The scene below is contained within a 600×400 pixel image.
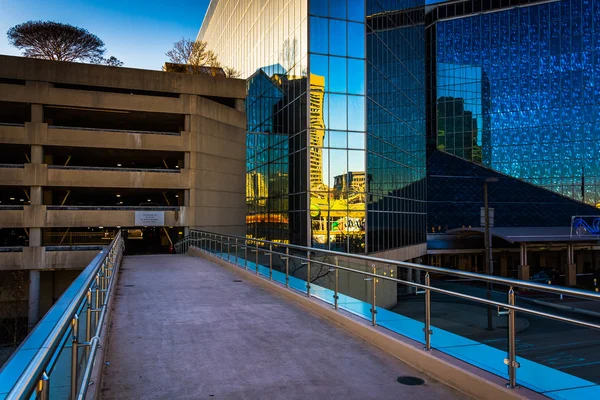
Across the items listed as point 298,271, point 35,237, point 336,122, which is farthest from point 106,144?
point 298,271

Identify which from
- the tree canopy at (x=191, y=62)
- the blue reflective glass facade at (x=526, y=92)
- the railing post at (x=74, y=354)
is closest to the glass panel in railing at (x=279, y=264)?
the railing post at (x=74, y=354)

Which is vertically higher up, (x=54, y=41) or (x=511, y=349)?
(x=54, y=41)

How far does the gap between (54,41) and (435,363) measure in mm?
52569

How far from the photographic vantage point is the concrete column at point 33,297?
112 feet

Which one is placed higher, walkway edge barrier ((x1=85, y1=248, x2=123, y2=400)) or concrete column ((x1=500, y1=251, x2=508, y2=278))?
walkway edge barrier ((x1=85, y1=248, x2=123, y2=400))

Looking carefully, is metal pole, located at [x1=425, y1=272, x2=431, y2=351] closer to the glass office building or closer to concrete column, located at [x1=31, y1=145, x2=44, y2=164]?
the glass office building

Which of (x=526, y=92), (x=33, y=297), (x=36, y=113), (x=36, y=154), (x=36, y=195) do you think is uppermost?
(x=526, y=92)

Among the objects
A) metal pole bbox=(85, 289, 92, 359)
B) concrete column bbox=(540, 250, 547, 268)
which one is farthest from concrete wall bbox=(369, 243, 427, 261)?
metal pole bbox=(85, 289, 92, 359)

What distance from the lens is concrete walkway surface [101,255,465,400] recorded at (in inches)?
199

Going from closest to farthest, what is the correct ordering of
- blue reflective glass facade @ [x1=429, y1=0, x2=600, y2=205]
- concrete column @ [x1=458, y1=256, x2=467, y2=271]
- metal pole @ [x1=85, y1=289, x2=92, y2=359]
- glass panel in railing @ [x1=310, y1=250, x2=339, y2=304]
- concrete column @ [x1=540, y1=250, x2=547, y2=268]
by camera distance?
metal pole @ [x1=85, y1=289, x2=92, y2=359]
glass panel in railing @ [x1=310, y1=250, x2=339, y2=304]
concrete column @ [x1=458, y1=256, x2=467, y2=271]
concrete column @ [x1=540, y1=250, x2=547, y2=268]
blue reflective glass facade @ [x1=429, y1=0, x2=600, y2=205]

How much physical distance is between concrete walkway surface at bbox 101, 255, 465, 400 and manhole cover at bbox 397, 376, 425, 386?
0.08m

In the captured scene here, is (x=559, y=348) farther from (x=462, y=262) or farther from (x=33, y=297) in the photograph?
(x=462, y=262)

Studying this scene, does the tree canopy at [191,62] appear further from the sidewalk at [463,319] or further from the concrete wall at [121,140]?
the sidewalk at [463,319]

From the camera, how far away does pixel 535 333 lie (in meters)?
4.78
